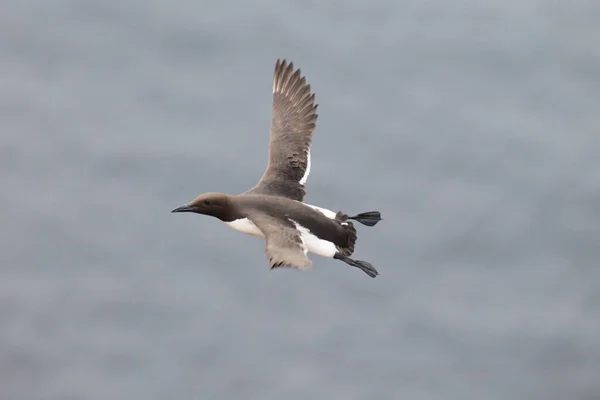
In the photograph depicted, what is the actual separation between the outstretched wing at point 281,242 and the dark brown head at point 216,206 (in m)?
0.24

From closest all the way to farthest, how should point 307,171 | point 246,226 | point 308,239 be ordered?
point 308,239, point 246,226, point 307,171

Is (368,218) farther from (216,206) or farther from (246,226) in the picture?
(216,206)

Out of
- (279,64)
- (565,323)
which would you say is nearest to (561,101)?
(565,323)

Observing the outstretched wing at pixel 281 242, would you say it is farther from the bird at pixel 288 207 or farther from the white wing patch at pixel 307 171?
the white wing patch at pixel 307 171

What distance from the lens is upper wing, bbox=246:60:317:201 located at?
18.9 m

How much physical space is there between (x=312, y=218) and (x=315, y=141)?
5762 mm

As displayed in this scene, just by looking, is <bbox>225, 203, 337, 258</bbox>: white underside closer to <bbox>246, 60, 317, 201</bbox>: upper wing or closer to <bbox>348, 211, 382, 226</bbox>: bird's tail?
<bbox>246, 60, 317, 201</bbox>: upper wing

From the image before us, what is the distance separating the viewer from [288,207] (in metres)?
17.9

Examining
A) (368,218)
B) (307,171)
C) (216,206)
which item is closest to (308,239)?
(216,206)

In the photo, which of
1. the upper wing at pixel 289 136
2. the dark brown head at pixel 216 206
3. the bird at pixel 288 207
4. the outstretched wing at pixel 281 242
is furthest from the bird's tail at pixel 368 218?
the dark brown head at pixel 216 206

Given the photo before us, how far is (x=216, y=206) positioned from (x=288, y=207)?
764 mm

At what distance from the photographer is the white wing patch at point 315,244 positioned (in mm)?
17594

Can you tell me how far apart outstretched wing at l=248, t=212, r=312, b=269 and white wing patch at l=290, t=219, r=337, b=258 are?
104 mm

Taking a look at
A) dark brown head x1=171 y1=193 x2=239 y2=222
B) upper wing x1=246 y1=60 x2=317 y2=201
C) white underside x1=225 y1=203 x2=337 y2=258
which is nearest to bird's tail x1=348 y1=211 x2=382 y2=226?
upper wing x1=246 y1=60 x2=317 y2=201
